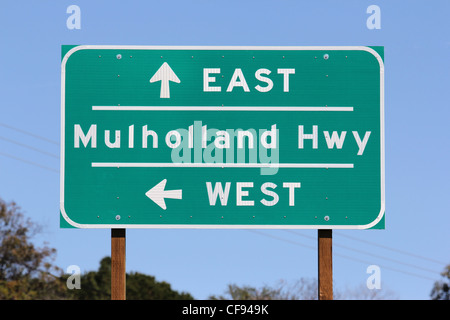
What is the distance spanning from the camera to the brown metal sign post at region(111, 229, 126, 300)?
877 centimetres

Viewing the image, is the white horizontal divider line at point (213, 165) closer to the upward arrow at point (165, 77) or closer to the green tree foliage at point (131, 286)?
the upward arrow at point (165, 77)

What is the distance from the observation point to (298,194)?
874 centimetres

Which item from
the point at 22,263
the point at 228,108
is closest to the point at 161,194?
the point at 228,108

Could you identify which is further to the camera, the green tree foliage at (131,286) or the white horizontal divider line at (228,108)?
the green tree foliage at (131,286)

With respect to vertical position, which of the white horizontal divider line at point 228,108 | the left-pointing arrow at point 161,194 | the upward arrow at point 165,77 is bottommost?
the left-pointing arrow at point 161,194

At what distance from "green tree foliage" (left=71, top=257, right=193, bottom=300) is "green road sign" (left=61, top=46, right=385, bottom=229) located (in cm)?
5419

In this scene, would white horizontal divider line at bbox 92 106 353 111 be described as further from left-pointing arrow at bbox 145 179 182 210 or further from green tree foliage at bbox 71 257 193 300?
green tree foliage at bbox 71 257 193 300

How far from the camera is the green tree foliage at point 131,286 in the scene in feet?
205

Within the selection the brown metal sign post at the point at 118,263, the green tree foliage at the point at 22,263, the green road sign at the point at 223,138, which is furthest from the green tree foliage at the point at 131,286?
the green road sign at the point at 223,138

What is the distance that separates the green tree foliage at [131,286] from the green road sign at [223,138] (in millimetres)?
54190

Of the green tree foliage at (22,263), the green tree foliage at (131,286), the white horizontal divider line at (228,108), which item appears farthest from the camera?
the green tree foliage at (131,286)
